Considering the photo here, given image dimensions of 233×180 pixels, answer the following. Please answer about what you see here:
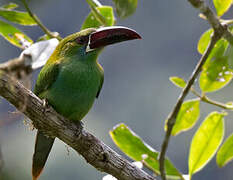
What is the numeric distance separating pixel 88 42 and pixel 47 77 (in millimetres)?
382

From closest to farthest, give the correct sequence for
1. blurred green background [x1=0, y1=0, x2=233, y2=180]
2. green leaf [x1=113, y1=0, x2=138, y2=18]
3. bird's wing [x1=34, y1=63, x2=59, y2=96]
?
green leaf [x1=113, y1=0, x2=138, y2=18]
bird's wing [x1=34, y1=63, x2=59, y2=96]
blurred green background [x1=0, y1=0, x2=233, y2=180]

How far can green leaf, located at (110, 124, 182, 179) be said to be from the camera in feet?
10.6

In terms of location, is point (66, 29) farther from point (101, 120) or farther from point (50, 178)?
point (50, 178)

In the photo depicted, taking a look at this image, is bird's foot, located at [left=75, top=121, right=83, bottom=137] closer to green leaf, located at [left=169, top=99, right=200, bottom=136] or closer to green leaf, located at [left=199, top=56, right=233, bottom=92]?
green leaf, located at [left=169, top=99, right=200, bottom=136]

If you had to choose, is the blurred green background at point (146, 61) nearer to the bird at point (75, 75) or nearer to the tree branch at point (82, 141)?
the bird at point (75, 75)

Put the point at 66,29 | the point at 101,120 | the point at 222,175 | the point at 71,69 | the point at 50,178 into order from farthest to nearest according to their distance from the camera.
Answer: the point at 66,29 < the point at 101,120 < the point at 222,175 < the point at 50,178 < the point at 71,69

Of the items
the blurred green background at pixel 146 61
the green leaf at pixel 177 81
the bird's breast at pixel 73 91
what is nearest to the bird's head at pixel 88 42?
the bird's breast at pixel 73 91

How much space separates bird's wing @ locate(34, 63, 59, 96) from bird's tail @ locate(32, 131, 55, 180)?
1.17 feet

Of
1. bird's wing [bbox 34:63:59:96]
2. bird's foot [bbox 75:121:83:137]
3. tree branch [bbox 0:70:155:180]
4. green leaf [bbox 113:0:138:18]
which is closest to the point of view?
green leaf [bbox 113:0:138:18]

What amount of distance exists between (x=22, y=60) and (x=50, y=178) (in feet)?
47.7

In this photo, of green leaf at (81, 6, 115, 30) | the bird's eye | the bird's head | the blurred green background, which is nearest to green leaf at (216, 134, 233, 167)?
the bird's head

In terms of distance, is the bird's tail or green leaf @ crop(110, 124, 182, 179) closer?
green leaf @ crop(110, 124, 182, 179)

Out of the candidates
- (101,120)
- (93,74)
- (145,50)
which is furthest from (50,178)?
(93,74)

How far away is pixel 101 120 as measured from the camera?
63.8ft
